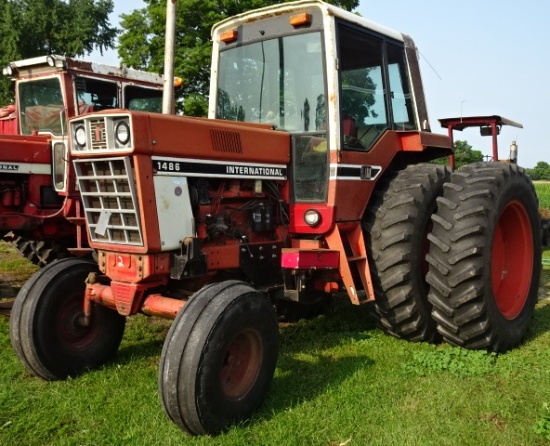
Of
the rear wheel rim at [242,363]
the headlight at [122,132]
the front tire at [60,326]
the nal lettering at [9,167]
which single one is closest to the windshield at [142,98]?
the nal lettering at [9,167]

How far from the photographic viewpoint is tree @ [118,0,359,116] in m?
16.8

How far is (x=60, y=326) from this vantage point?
434 cm

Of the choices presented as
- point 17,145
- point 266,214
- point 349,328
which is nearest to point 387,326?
point 349,328

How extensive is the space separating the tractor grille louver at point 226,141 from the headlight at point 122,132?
26.6 inches

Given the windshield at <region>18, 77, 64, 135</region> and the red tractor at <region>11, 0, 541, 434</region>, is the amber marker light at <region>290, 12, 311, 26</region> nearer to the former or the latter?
the red tractor at <region>11, 0, 541, 434</region>

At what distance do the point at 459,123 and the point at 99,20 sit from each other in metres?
24.2

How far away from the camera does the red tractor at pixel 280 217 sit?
368 centimetres

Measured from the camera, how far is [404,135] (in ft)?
17.0

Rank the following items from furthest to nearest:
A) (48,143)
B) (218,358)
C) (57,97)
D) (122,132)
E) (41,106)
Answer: (41,106) → (57,97) → (48,143) → (122,132) → (218,358)

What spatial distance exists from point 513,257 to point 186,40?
46.7 ft

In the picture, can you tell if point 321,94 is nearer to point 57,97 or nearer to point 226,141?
point 226,141

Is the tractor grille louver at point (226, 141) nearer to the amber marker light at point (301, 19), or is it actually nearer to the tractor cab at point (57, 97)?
the amber marker light at point (301, 19)

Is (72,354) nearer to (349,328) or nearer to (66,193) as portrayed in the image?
(349,328)

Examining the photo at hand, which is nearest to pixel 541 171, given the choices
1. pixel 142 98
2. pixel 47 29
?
pixel 47 29
